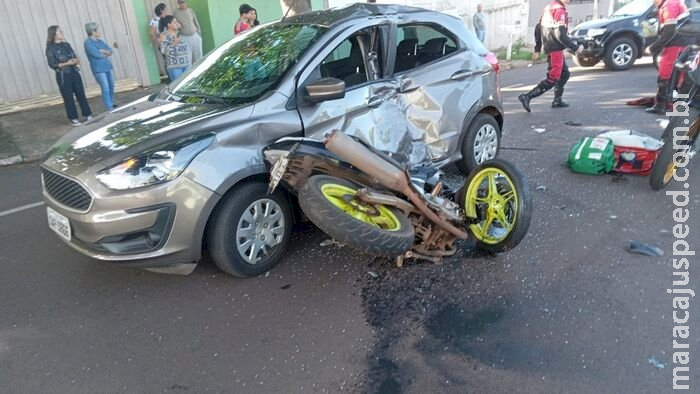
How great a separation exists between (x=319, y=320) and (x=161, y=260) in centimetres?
110

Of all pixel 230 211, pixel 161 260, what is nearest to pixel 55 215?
pixel 161 260

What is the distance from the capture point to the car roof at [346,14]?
437 centimetres

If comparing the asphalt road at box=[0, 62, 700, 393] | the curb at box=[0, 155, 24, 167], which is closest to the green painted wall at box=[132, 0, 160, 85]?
the curb at box=[0, 155, 24, 167]

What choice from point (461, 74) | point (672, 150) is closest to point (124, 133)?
point (461, 74)

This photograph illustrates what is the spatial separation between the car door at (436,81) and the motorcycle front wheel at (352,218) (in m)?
1.37

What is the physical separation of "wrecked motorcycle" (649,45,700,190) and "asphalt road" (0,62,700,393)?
37 cm

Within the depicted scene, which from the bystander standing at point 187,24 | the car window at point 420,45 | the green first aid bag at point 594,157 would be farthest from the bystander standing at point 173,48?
the green first aid bag at point 594,157

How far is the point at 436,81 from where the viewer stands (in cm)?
468

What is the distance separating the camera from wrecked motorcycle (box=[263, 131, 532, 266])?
313cm

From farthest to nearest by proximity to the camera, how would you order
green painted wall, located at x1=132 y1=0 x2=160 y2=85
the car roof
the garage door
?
1. green painted wall, located at x1=132 y1=0 x2=160 y2=85
2. the garage door
3. the car roof

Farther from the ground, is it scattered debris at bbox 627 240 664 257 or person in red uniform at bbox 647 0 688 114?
person in red uniform at bbox 647 0 688 114

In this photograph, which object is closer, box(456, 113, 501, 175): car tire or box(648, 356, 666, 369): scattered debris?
box(648, 356, 666, 369): scattered debris

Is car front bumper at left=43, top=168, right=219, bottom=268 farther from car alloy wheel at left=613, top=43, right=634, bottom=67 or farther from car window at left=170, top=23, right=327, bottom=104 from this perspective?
car alloy wheel at left=613, top=43, right=634, bottom=67

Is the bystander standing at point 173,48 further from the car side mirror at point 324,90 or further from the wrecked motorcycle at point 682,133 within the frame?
the wrecked motorcycle at point 682,133
